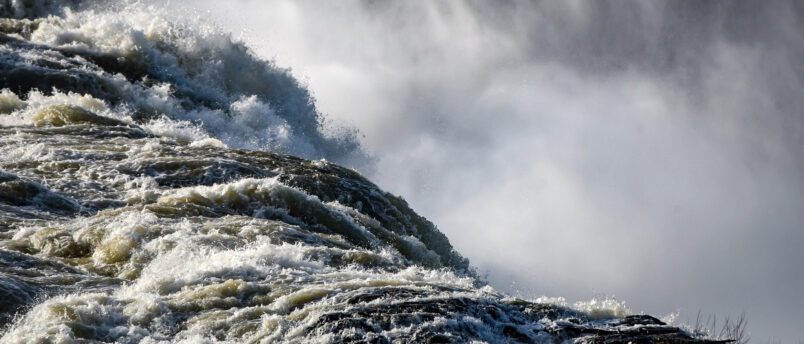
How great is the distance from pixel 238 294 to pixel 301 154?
951 inches

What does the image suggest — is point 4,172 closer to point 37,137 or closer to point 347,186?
point 37,137

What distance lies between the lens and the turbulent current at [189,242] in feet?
30.5

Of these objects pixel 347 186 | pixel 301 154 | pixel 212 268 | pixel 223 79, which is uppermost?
pixel 223 79

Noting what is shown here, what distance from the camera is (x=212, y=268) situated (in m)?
11.0

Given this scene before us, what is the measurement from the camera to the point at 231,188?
53.7 feet

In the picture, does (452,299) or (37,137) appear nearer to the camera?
(452,299)

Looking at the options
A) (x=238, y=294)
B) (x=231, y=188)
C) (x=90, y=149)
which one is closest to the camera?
(x=238, y=294)

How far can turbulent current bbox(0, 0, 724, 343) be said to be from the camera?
9.30 meters

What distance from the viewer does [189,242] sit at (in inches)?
487

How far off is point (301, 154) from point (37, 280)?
24008mm

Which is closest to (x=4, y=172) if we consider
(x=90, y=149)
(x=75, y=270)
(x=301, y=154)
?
(x=90, y=149)

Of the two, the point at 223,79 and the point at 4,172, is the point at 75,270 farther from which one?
the point at 223,79

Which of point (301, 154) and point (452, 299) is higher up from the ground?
point (301, 154)

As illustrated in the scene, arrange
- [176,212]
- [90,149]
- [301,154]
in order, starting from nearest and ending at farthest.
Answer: [176,212], [90,149], [301,154]
